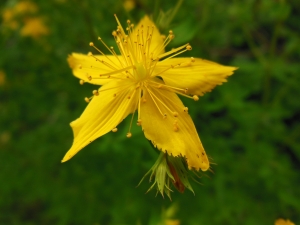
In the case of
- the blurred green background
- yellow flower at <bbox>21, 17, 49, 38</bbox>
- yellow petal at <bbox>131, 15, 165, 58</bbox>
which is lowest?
the blurred green background

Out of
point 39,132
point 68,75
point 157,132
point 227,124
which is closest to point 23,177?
point 39,132

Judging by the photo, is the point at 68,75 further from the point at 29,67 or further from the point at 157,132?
the point at 157,132

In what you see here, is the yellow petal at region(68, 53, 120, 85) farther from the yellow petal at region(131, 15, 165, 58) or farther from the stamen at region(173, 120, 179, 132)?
the stamen at region(173, 120, 179, 132)

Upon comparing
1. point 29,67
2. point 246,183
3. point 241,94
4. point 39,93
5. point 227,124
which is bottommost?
point 246,183

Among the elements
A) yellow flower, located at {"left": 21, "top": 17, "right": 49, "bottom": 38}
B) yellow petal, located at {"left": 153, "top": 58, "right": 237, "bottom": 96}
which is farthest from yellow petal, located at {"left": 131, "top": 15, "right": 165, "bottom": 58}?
yellow flower, located at {"left": 21, "top": 17, "right": 49, "bottom": 38}

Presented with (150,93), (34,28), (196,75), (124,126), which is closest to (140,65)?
(150,93)

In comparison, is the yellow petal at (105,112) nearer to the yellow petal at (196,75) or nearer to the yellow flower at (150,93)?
the yellow flower at (150,93)

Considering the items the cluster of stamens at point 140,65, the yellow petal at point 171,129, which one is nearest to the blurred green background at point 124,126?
the cluster of stamens at point 140,65
